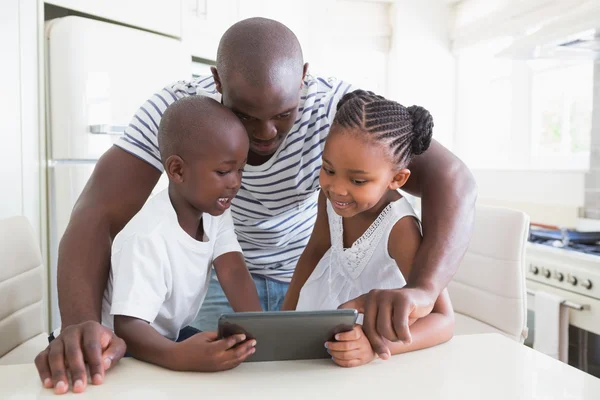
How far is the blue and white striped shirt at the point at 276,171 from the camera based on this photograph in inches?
49.4

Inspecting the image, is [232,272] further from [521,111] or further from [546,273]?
[521,111]

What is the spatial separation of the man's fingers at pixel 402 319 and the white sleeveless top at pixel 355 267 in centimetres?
31

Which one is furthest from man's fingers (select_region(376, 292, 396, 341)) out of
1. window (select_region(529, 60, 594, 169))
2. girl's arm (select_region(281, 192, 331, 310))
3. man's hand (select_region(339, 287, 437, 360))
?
window (select_region(529, 60, 594, 169))

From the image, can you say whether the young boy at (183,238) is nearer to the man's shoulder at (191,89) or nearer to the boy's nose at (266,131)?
the boy's nose at (266,131)

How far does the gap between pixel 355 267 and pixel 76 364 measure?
0.63 m

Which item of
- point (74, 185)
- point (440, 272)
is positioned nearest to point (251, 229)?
point (440, 272)

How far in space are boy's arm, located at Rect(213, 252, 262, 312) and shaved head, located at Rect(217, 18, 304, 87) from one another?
1.24ft

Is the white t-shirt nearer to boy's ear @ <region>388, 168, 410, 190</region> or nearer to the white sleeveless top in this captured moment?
the white sleeveless top

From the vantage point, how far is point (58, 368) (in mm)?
743

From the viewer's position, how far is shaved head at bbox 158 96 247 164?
1.05m

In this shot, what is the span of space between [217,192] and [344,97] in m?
0.35

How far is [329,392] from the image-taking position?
72cm

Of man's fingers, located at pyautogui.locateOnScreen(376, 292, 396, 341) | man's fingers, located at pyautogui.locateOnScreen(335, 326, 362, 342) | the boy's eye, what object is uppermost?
the boy's eye

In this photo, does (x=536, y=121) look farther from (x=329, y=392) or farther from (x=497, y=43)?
(x=329, y=392)
